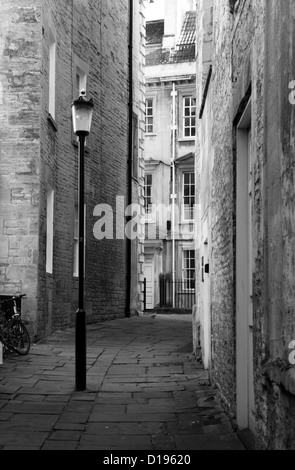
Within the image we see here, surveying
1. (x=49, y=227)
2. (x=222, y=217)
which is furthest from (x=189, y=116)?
(x=222, y=217)

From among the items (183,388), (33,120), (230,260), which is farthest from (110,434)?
(33,120)

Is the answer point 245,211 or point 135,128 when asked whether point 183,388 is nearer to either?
point 245,211

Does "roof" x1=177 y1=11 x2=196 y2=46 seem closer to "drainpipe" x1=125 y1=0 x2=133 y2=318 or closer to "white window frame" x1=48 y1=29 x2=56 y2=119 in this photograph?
"drainpipe" x1=125 y1=0 x2=133 y2=318

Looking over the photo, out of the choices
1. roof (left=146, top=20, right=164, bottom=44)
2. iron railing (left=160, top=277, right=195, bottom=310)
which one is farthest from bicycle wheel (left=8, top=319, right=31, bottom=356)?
roof (left=146, top=20, right=164, bottom=44)

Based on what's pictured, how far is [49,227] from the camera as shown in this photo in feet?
46.6

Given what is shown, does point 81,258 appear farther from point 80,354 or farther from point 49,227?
point 49,227

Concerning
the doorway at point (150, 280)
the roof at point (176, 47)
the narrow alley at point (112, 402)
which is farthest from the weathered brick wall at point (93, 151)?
the roof at point (176, 47)

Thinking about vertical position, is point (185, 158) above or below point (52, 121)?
above

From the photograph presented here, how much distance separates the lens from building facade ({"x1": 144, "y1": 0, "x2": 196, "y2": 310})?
29281 millimetres

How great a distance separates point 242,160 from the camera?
6.50m

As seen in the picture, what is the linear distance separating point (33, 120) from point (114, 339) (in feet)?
15.5

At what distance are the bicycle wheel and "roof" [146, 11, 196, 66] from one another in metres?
21.0

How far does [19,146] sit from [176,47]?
65.4ft

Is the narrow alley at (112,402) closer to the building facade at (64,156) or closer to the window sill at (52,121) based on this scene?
the building facade at (64,156)
